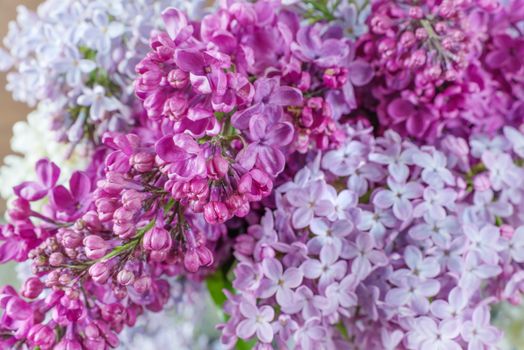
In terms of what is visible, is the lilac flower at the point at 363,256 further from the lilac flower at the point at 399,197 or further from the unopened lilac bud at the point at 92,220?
the unopened lilac bud at the point at 92,220

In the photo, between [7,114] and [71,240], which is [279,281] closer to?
[71,240]

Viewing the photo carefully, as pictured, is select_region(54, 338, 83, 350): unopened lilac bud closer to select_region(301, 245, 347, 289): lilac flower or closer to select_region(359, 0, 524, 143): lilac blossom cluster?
select_region(301, 245, 347, 289): lilac flower

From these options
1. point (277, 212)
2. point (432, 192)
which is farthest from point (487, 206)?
point (277, 212)

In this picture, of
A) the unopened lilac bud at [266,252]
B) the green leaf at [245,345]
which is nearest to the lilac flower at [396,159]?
the unopened lilac bud at [266,252]

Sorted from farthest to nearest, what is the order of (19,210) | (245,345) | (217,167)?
(245,345), (19,210), (217,167)

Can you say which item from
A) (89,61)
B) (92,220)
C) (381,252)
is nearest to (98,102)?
(89,61)

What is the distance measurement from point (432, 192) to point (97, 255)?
256 millimetres

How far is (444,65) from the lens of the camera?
505mm

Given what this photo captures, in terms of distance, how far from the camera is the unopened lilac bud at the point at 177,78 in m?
→ 0.40

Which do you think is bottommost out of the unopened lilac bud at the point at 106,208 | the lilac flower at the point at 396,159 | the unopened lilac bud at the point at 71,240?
the lilac flower at the point at 396,159

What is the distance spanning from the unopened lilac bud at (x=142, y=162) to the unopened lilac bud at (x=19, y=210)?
125mm

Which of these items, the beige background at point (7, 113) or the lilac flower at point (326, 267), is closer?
the lilac flower at point (326, 267)

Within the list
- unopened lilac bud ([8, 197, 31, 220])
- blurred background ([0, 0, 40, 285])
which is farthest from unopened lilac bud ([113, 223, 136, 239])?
blurred background ([0, 0, 40, 285])

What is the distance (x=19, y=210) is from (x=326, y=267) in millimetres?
225
